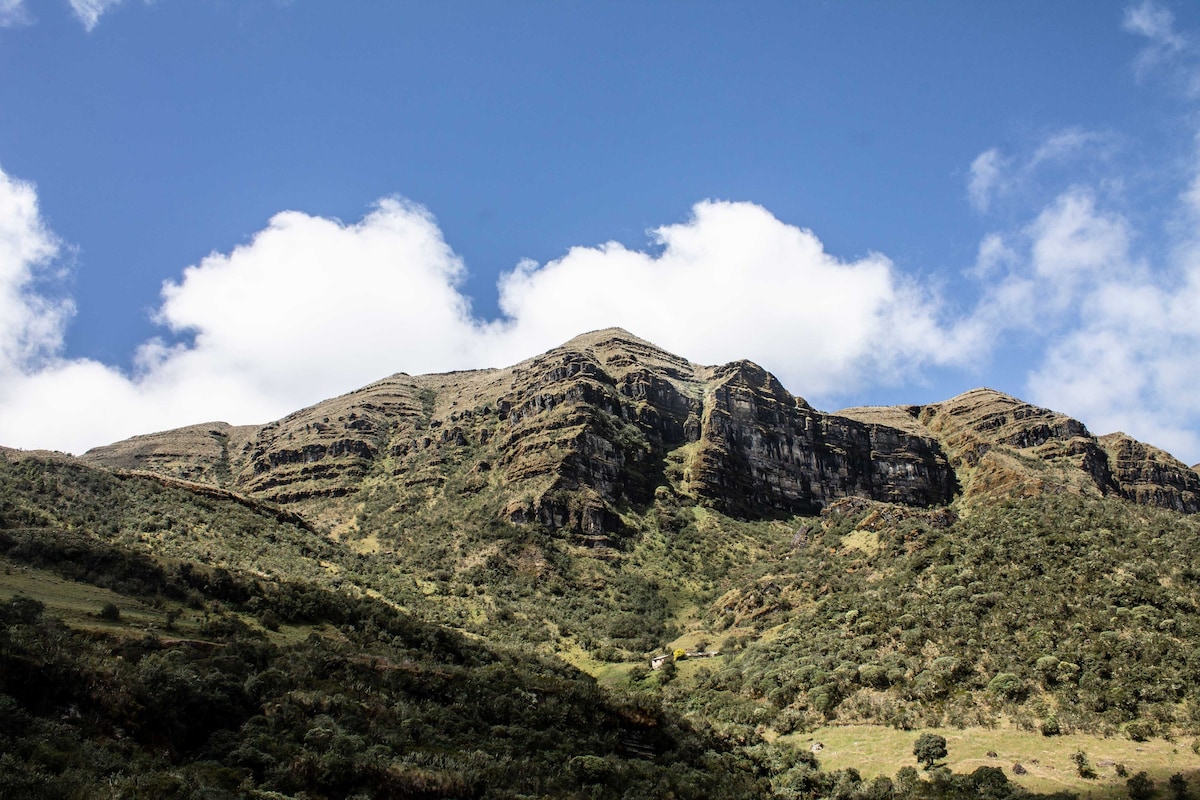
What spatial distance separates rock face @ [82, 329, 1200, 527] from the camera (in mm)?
124375

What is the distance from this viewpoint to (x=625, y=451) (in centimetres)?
13100

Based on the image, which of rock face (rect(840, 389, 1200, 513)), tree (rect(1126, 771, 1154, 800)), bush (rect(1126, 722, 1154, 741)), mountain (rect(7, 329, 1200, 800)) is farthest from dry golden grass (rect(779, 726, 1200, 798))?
rock face (rect(840, 389, 1200, 513))

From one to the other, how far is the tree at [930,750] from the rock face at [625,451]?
2904 inches

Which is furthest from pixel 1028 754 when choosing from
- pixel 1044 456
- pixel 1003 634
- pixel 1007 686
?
pixel 1044 456

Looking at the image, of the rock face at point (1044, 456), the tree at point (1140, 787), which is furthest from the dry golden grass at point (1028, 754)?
the rock face at point (1044, 456)

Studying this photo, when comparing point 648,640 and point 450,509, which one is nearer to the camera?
point 648,640

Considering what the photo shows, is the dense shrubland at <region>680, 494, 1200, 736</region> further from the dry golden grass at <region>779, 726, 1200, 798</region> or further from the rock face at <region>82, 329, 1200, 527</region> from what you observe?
the rock face at <region>82, 329, 1200, 527</region>

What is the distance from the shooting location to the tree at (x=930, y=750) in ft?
122

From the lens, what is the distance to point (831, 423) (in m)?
162

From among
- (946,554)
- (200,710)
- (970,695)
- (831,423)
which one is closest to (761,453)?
(831,423)

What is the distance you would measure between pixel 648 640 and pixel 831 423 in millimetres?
94006

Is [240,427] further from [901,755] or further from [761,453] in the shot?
[901,755]

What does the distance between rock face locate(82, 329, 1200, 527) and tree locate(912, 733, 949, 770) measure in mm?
73772

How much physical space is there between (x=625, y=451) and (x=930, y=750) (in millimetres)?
94935
